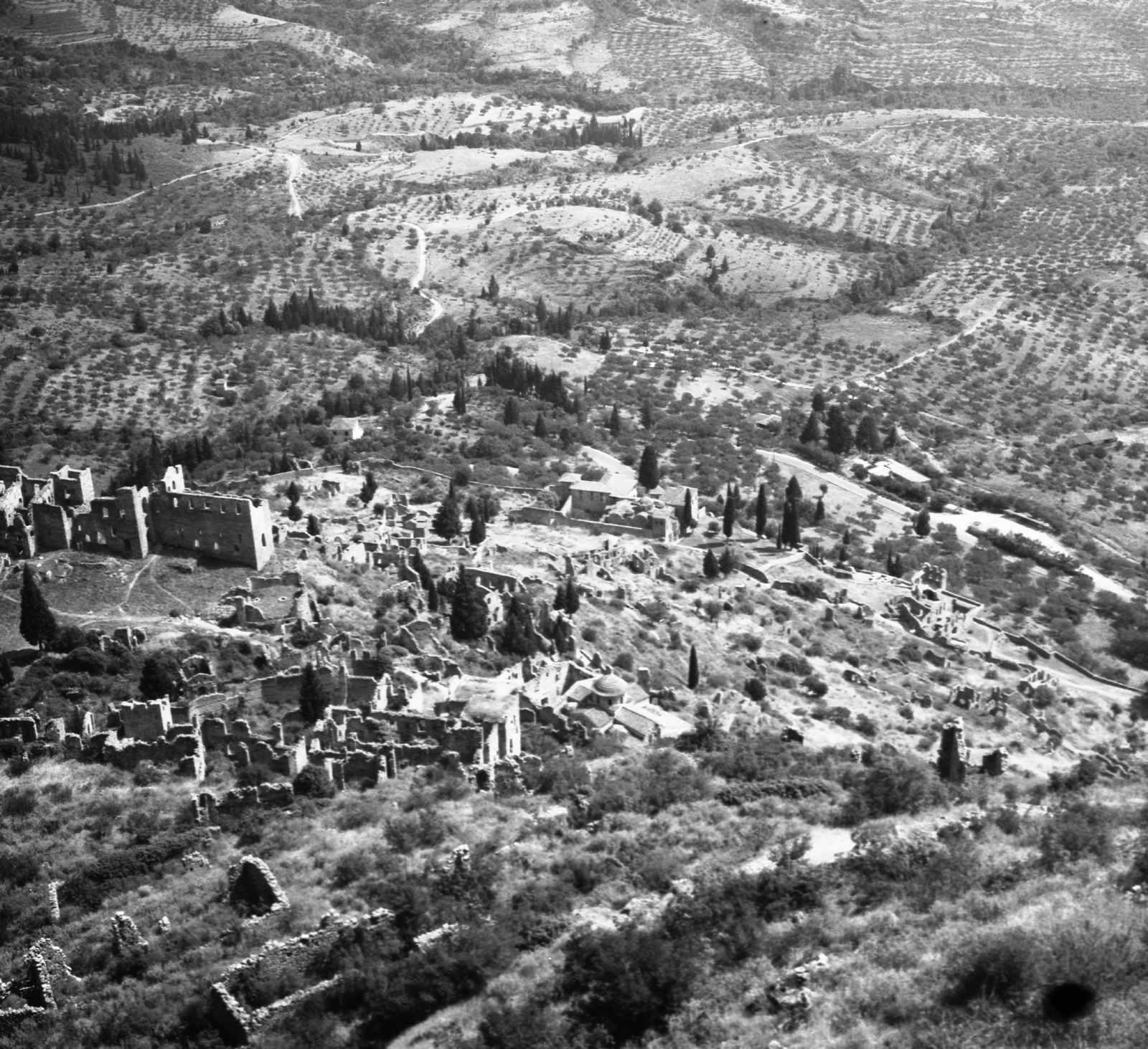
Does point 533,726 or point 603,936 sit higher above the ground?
point 603,936

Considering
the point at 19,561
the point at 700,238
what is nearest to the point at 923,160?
the point at 700,238

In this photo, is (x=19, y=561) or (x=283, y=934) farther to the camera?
(x=19, y=561)

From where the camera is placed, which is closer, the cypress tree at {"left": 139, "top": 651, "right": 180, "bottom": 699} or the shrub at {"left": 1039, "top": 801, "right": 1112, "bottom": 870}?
the shrub at {"left": 1039, "top": 801, "right": 1112, "bottom": 870}

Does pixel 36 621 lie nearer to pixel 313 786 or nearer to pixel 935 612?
pixel 313 786

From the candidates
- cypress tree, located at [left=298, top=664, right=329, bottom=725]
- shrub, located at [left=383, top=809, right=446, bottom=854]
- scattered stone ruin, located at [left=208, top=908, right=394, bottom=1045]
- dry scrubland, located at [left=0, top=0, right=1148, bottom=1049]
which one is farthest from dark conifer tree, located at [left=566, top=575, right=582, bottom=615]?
scattered stone ruin, located at [left=208, top=908, right=394, bottom=1045]

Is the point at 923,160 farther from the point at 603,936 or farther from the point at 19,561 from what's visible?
the point at 603,936

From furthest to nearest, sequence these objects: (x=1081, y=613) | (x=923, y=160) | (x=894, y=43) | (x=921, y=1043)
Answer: (x=894, y=43)
(x=923, y=160)
(x=1081, y=613)
(x=921, y=1043)

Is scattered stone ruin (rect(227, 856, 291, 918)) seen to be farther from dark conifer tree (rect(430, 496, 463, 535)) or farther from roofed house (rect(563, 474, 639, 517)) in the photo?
roofed house (rect(563, 474, 639, 517))

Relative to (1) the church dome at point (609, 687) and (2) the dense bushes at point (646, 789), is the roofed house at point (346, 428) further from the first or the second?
(2) the dense bushes at point (646, 789)
